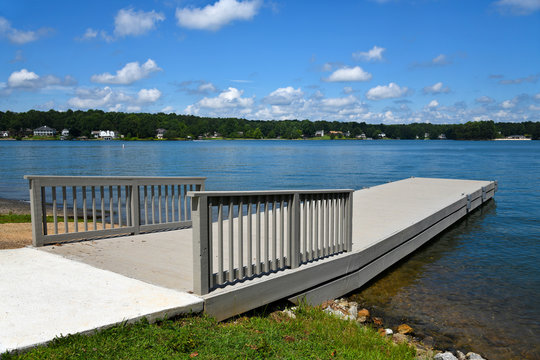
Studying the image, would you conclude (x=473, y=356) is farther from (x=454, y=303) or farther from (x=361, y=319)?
(x=454, y=303)

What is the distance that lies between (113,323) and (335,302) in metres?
4.15

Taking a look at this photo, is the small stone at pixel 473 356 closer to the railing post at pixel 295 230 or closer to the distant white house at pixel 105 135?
the railing post at pixel 295 230

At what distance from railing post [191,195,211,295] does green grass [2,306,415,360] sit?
0.38 m

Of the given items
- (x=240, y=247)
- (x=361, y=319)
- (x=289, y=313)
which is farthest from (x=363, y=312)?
(x=240, y=247)

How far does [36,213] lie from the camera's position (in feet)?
23.3

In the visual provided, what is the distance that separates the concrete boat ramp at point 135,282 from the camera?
A: 167 inches

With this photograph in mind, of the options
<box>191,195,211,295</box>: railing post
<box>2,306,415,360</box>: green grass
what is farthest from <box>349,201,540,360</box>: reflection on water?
<box>191,195,211,295</box>: railing post

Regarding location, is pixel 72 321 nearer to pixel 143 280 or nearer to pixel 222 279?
pixel 143 280

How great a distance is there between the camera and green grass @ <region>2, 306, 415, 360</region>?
3.74m

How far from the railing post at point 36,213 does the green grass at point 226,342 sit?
12.6 feet

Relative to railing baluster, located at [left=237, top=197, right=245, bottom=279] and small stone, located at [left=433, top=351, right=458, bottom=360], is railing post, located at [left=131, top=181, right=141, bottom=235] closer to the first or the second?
railing baluster, located at [left=237, top=197, right=245, bottom=279]

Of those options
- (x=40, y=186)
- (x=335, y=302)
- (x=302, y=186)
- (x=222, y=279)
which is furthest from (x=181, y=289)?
(x=302, y=186)

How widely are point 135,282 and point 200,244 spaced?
121 cm

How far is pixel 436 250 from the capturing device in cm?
1176
